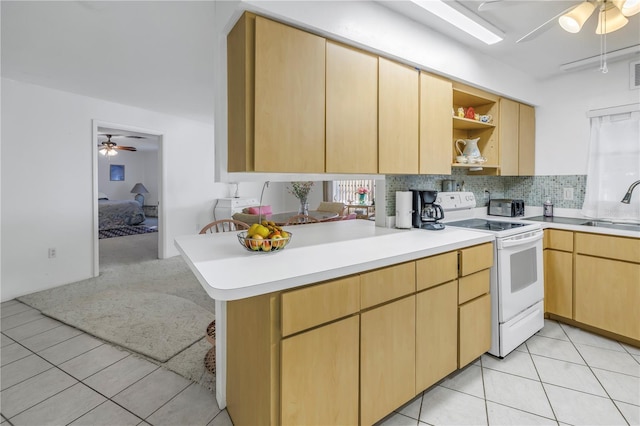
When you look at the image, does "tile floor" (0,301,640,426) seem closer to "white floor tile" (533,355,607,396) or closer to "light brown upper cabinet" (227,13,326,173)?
"white floor tile" (533,355,607,396)

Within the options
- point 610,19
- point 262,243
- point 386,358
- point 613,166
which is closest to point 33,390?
point 262,243

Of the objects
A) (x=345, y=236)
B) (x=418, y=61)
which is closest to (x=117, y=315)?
(x=345, y=236)

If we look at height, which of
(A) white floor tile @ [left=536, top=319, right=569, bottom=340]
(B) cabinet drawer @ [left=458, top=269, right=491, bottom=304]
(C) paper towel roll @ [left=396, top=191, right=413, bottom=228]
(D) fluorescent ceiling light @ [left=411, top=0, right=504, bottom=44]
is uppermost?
(D) fluorescent ceiling light @ [left=411, top=0, right=504, bottom=44]

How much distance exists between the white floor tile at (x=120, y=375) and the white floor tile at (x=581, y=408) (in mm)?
2473

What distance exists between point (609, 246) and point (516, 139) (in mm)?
1268

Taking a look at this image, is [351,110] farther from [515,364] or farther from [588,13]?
[515,364]

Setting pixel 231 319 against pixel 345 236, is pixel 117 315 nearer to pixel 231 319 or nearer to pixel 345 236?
pixel 231 319

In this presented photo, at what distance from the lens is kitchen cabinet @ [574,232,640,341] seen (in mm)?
2254

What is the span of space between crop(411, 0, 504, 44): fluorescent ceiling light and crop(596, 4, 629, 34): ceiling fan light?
1.76 feet

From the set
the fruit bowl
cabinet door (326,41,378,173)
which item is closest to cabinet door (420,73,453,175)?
cabinet door (326,41,378,173)

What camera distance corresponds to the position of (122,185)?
9.97 m

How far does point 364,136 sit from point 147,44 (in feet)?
6.70

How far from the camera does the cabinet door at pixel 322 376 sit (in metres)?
Answer: 1.14

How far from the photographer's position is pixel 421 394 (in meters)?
1.80
